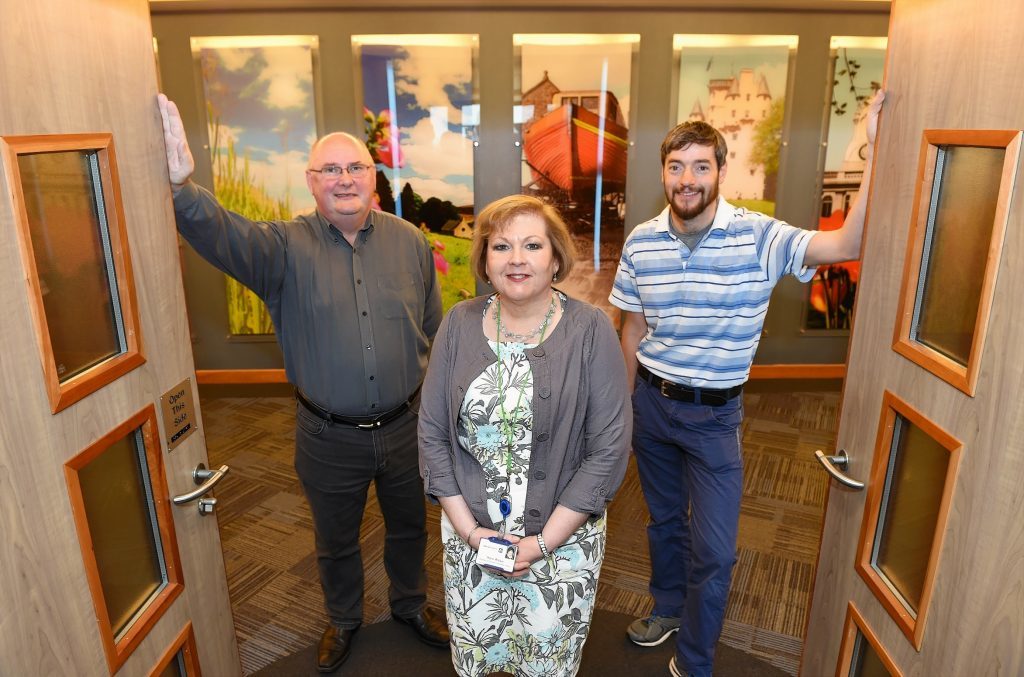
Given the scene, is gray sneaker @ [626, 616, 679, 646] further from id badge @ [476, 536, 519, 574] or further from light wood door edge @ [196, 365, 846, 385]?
light wood door edge @ [196, 365, 846, 385]

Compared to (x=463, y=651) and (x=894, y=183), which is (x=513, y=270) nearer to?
(x=894, y=183)

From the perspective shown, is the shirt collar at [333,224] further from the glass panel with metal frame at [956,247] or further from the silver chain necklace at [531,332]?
the glass panel with metal frame at [956,247]

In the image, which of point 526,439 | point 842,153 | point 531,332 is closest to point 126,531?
point 526,439

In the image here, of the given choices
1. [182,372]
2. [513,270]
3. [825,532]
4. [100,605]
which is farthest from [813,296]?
[100,605]

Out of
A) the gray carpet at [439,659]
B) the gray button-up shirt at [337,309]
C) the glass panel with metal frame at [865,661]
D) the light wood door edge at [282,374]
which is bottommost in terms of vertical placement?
the gray carpet at [439,659]

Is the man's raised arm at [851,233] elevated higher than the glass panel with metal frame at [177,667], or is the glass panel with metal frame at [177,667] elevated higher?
the man's raised arm at [851,233]

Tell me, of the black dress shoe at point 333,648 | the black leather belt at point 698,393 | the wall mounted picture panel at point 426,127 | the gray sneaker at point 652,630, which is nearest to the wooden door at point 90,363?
the black dress shoe at point 333,648

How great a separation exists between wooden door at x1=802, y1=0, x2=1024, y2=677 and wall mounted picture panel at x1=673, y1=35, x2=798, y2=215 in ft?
10.4

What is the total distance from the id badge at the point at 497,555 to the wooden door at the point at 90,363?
73 cm

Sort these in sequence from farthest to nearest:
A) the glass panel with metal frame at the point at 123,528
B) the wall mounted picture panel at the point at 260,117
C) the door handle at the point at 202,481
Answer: the wall mounted picture panel at the point at 260,117 → the door handle at the point at 202,481 → the glass panel with metal frame at the point at 123,528

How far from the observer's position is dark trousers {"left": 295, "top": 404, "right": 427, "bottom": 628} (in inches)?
87.9

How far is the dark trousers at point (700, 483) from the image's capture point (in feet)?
6.94

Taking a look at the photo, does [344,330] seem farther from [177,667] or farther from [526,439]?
[177,667]

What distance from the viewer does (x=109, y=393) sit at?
1378 mm
